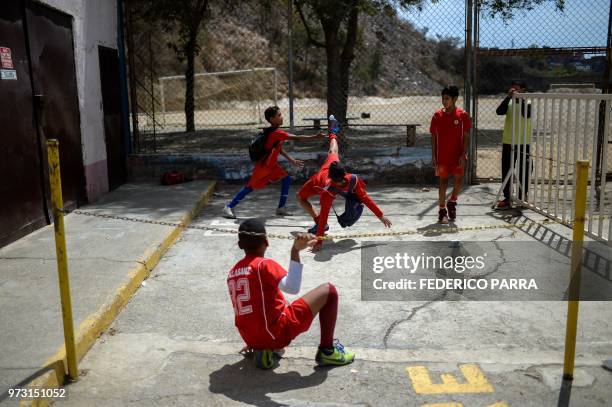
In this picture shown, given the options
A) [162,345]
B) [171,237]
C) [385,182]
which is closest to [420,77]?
Result: [385,182]

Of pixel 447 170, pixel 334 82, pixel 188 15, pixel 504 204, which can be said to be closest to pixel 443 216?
pixel 447 170

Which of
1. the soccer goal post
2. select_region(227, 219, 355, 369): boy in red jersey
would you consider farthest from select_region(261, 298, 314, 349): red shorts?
the soccer goal post

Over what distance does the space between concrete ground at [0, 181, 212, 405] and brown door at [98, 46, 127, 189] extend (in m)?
1.39

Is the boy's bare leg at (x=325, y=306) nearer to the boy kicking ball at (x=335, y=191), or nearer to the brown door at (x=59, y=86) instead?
the boy kicking ball at (x=335, y=191)

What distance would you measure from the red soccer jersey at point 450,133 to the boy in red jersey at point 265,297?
14.1 feet

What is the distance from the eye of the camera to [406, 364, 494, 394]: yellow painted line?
3.67 meters

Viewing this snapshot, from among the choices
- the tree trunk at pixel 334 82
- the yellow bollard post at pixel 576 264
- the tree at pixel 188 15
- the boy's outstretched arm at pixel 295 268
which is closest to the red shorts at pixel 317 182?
the boy's outstretched arm at pixel 295 268

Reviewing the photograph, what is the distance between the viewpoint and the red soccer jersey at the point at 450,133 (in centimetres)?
763

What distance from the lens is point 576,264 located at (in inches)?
144

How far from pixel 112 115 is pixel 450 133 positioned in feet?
18.5

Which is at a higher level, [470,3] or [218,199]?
[470,3]

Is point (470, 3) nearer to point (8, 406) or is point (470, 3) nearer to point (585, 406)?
point (585, 406)

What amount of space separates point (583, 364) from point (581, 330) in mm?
619

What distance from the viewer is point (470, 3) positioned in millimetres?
9516
